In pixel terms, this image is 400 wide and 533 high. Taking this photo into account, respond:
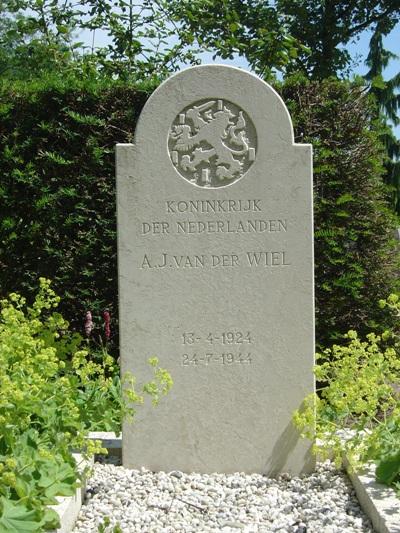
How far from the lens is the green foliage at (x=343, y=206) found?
581 centimetres

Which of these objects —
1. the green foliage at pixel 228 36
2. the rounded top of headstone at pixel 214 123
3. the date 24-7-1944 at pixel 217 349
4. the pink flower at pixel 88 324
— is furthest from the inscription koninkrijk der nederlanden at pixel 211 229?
the green foliage at pixel 228 36

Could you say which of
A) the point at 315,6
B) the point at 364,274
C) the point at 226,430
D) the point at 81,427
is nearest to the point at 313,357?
the point at 226,430

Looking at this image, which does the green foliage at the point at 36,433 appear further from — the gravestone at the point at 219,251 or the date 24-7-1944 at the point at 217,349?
the gravestone at the point at 219,251

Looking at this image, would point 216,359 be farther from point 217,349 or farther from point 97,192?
point 97,192

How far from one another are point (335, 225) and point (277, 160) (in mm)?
1939

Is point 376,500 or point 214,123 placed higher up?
point 214,123

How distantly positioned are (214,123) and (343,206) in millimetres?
2133

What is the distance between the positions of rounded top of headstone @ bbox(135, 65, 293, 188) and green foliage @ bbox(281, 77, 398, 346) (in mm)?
1777

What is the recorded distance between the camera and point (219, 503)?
375 cm

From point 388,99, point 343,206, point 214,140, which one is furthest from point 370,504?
point 388,99

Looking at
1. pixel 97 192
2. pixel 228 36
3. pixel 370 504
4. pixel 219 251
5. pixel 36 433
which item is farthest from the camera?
pixel 228 36

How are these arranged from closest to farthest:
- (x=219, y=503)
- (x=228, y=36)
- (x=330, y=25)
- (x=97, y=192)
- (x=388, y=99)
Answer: (x=219, y=503) < (x=97, y=192) < (x=228, y=36) < (x=330, y=25) < (x=388, y=99)

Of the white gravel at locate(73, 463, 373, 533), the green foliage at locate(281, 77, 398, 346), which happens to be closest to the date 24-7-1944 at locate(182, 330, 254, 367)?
the white gravel at locate(73, 463, 373, 533)

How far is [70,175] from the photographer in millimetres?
5848
